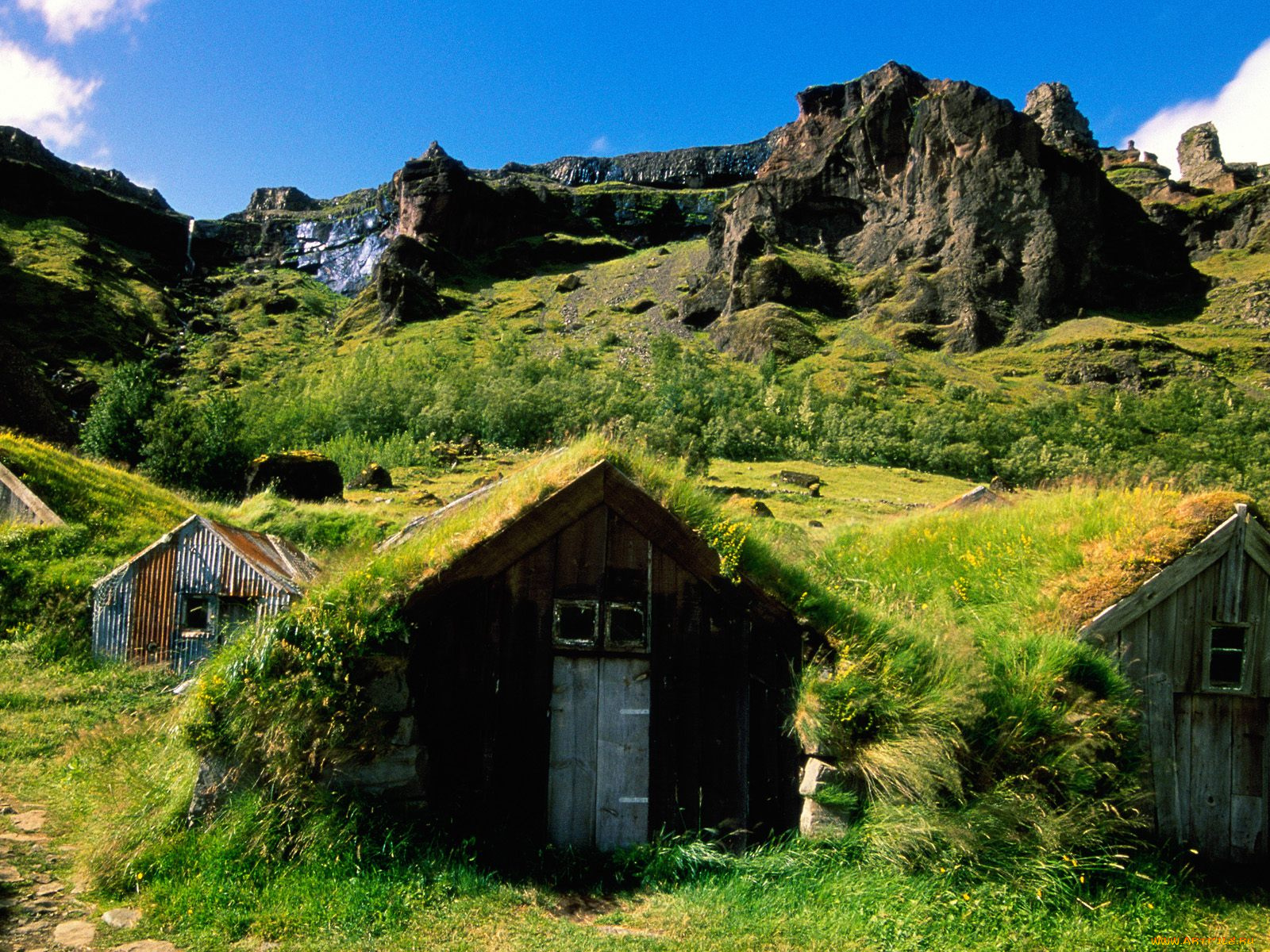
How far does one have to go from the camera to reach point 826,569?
10836 mm

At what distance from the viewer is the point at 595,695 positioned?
25.2 feet

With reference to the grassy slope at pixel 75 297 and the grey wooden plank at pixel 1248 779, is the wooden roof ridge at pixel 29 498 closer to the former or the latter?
the grey wooden plank at pixel 1248 779

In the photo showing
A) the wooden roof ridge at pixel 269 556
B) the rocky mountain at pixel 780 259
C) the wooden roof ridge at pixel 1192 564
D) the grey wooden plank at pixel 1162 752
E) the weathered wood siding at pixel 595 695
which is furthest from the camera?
the rocky mountain at pixel 780 259

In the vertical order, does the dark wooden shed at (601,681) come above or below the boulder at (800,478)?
below

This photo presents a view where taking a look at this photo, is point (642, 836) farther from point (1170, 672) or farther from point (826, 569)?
point (1170, 672)

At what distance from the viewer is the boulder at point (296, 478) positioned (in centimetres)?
4019

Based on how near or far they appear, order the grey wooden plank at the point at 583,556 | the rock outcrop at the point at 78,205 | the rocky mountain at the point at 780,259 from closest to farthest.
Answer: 1. the grey wooden plank at the point at 583,556
2. the rocky mountain at the point at 780,259
3. the rock outcrop at the point at 78,205

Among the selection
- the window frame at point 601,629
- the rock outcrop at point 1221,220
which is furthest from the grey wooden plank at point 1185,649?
the rock outcrop at point 1221,220

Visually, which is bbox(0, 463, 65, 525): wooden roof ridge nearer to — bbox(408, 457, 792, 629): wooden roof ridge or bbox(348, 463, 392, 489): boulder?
bbox(408, 457, 792, 629): wooden roof ridge

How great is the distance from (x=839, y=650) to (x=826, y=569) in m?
3.32

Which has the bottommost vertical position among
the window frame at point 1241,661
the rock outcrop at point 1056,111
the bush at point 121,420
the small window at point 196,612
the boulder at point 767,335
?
the small window at point 196,612

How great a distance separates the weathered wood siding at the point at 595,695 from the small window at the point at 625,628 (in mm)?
73

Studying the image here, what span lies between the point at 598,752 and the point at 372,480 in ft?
144

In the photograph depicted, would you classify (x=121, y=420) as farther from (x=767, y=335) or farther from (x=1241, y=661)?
(x=767, y=335)
